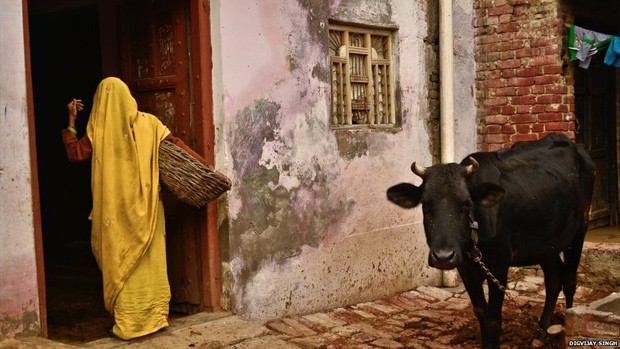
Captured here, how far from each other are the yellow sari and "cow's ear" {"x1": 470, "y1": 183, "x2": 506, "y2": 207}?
2.15 metres

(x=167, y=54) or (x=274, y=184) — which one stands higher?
(x=167, y=54)

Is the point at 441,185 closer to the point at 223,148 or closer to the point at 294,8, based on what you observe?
the point at 223,148

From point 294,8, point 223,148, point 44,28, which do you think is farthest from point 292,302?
point 44,28

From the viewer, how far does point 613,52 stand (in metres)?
8.00

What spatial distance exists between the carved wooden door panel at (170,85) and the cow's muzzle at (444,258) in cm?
197

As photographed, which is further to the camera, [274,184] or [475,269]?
[274,184]

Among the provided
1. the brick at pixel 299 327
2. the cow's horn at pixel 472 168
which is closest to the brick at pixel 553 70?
the cow's horn at pixel 472 168

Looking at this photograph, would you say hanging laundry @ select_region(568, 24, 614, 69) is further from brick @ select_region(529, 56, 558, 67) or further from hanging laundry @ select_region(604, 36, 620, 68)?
brick @ select_region(529, 56, 558, 67)

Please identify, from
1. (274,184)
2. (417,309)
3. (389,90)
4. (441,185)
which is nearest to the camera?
(441,185)

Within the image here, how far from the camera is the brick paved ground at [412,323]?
598 cm

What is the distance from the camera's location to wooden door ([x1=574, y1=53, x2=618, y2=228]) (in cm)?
946

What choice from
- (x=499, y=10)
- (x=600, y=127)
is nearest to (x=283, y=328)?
(x=499, y=10)

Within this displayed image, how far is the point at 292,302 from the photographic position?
6.47 m

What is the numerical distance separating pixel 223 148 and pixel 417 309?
257cm
